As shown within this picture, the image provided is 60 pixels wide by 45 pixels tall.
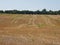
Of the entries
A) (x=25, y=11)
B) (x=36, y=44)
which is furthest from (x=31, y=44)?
(x=25, y=11)

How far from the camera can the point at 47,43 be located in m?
11.1

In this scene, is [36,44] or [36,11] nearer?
[36,44]

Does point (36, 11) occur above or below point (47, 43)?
below

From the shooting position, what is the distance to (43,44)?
424 inches

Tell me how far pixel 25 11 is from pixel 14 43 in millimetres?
71818

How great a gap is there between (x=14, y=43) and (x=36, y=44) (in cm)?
134

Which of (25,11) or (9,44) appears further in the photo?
(25,11)

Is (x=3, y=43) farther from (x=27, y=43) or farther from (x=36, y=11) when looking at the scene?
(x=36, y=11)

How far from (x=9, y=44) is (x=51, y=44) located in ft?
8.38

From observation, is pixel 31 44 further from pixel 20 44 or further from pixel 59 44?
pixel 59 44

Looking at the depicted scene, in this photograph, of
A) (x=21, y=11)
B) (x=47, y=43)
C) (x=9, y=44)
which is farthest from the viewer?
(x=21, y=11)

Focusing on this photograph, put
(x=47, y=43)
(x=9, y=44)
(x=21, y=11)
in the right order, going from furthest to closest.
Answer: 1. (x=21, y=11)
2. (x=47, y=43)
3. (x=9, y=44)

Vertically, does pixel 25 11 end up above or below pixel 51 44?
below

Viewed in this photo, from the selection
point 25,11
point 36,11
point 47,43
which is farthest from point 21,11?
point 47,43
